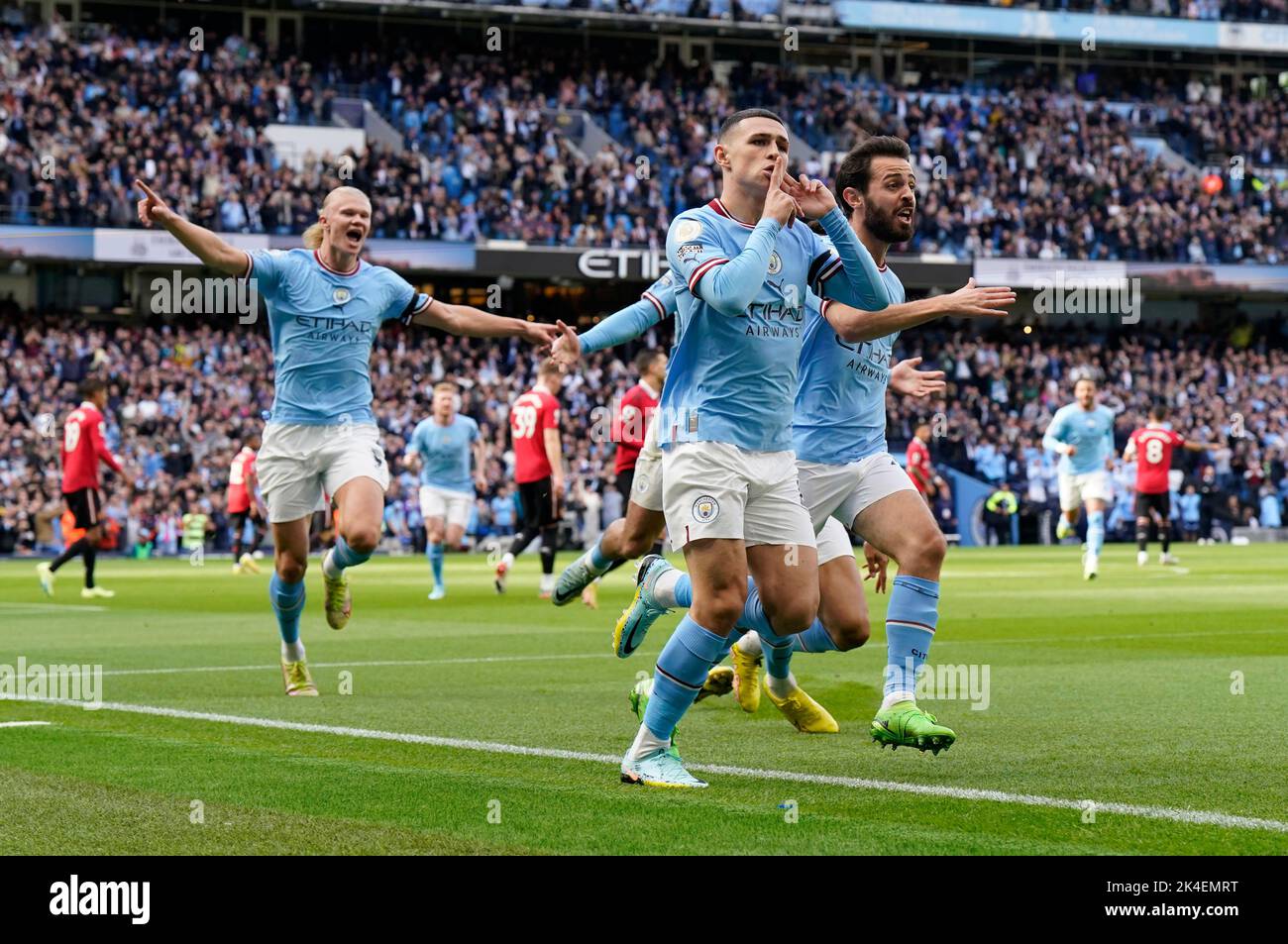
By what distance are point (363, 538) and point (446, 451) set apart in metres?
10.1

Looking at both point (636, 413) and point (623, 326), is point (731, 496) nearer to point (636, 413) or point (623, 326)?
Answer: point (623, 326)

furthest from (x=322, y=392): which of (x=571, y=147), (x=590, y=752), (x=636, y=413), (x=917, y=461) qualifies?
(x=571, y=147)

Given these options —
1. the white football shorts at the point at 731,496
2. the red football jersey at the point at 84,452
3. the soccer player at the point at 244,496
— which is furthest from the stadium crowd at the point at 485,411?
the white football shorts at the point at 731,496

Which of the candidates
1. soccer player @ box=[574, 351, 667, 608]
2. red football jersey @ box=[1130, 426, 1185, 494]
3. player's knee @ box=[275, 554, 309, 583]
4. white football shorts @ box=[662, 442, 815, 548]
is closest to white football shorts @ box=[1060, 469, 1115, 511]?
red football jersey @ box=[1130, 426, 1185, 494]

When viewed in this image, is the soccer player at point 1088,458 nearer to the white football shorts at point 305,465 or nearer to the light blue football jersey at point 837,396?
the white football shorts at point 305,465

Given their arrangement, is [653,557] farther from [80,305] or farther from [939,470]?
[80,305]

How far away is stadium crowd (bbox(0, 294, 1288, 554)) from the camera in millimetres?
35594

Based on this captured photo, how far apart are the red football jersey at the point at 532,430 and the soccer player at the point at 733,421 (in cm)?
1234

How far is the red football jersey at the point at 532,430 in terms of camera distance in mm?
19219

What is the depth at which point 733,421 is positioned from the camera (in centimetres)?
661

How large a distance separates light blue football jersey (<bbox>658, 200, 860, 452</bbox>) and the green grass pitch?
1338mm

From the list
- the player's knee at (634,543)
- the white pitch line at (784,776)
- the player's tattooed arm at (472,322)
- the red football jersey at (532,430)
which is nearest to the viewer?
the white pitch line at (784,776)

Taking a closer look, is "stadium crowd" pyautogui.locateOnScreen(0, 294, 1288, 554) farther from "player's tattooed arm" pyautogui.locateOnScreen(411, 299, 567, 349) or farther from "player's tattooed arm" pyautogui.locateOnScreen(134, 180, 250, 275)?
"player's tattooed arm" pyautogui.locateOnScreen(134, 180, 250, 275)

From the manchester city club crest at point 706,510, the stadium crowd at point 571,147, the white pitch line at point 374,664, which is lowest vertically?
the white pitch line at point 374,664
